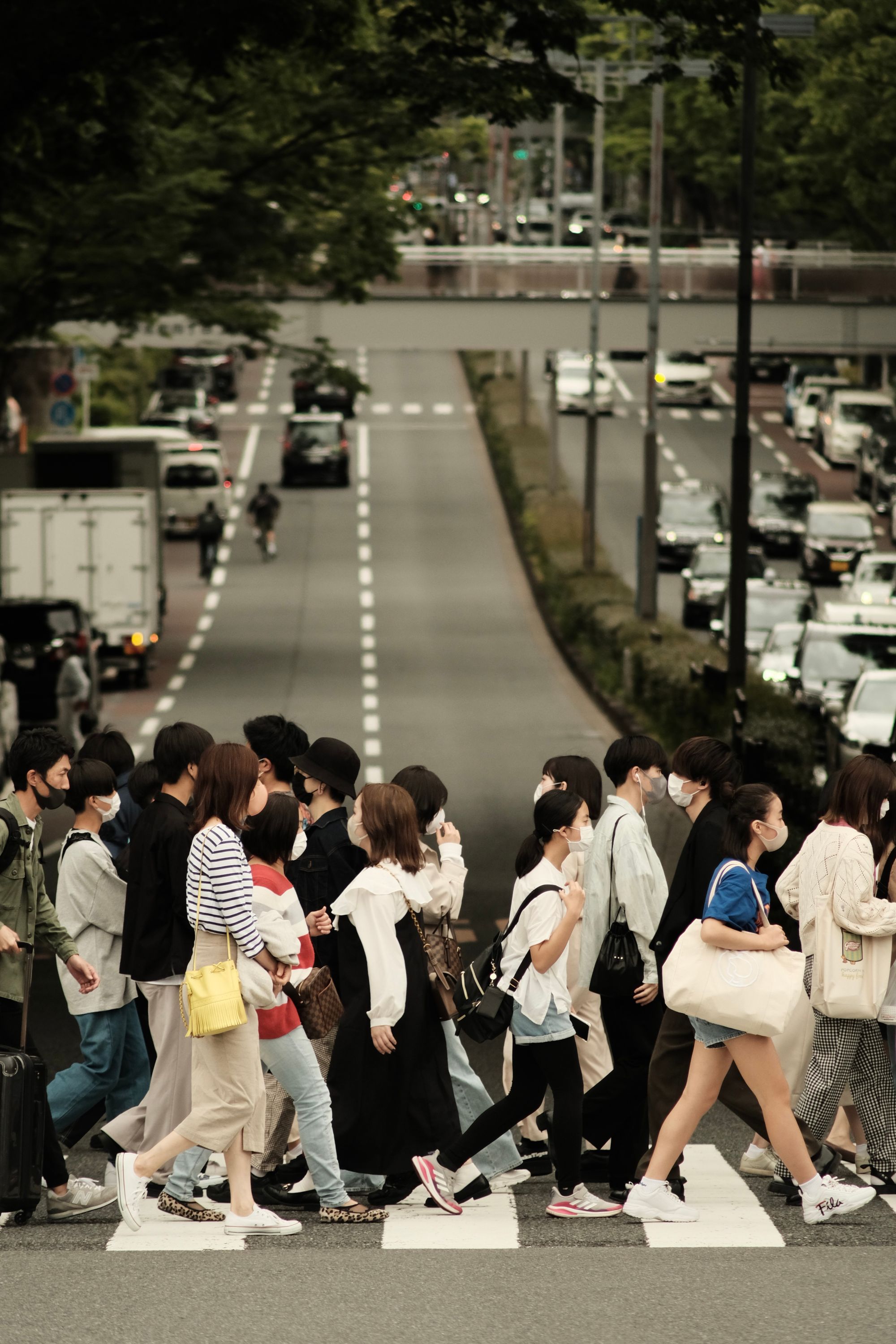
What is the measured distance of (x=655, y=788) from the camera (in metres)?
8.24

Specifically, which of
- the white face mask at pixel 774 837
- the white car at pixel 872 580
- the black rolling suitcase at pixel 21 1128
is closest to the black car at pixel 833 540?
the white car at pixel 872 580

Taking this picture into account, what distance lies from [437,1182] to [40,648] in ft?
62.9

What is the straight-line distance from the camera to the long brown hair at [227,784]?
24.1 feet

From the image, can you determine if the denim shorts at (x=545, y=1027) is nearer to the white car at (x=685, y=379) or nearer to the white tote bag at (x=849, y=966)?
the white tote bag at (x=849, y=966)

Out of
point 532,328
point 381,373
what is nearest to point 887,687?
point 532,328

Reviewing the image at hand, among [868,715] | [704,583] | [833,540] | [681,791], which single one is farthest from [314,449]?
[681,791]

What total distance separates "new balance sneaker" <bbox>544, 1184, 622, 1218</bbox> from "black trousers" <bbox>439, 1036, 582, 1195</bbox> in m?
0.04

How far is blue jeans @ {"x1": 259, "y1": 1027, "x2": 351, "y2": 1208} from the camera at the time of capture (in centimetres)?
756

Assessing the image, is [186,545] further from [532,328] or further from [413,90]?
[413,90]

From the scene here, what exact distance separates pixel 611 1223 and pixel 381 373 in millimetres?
79754

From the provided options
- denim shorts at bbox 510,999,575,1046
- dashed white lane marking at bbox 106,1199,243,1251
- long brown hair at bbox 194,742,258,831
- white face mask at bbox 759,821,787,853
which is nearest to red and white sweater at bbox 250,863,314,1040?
long brown hair at bbox 194,742,258,831

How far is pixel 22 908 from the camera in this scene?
7.77m

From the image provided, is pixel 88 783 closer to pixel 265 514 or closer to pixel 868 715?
pixel 868 715

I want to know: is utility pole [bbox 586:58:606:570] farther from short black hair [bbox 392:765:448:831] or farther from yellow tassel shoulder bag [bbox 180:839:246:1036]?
yellow tassel shoulder bag [bbox 180:839:246:1036]
